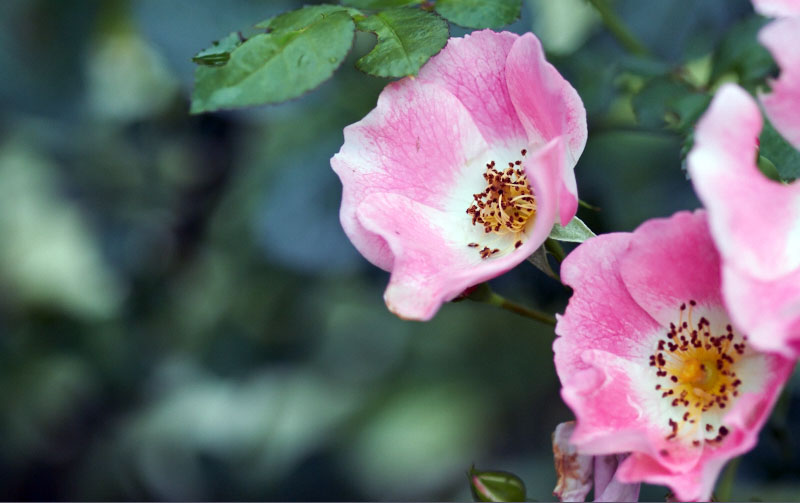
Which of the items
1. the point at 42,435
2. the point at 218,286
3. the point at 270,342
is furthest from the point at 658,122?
the point at 42,435

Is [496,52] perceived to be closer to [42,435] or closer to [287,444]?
[287,444]

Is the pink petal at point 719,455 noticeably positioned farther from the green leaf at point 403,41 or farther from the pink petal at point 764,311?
the green leaf at point 403,41

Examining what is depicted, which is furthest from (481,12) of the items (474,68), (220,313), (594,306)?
(220,313)

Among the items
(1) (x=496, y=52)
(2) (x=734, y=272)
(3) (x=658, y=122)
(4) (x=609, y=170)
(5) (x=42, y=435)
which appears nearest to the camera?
(2) (x=734, y=272)

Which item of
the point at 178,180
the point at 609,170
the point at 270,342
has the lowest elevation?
the point at 270,342

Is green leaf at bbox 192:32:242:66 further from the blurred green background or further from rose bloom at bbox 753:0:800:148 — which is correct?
the blurred green background

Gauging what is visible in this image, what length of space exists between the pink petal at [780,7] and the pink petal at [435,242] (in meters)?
0.16

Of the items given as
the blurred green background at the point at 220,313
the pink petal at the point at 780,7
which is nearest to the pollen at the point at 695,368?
the pink petal at the point at 780,7

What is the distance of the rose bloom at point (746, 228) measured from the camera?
20.2 inches

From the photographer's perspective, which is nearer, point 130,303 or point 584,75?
point 584,75

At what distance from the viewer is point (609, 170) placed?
123 cm

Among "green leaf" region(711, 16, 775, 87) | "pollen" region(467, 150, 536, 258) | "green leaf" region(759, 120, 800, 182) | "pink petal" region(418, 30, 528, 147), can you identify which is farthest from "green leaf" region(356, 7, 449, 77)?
"green leaf" region(711, 16, 775, 87)

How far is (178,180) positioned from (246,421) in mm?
506

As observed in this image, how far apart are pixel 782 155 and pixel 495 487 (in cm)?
35
